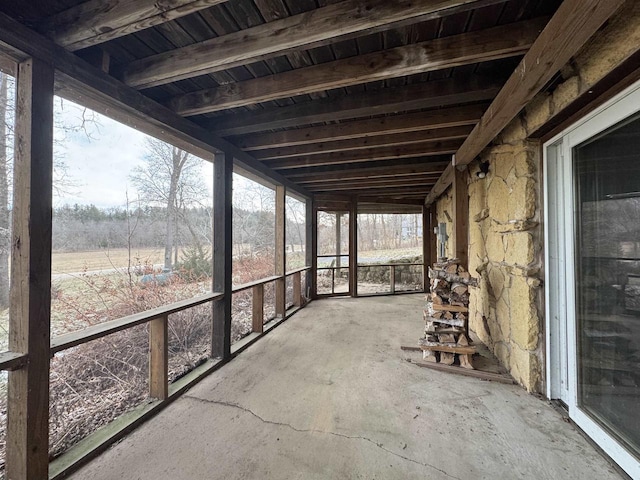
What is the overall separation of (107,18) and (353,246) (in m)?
5.36

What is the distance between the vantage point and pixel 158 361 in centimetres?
217

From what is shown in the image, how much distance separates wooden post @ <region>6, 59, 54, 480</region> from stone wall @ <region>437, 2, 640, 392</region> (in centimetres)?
308

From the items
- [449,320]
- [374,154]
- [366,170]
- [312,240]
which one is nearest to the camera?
[449,320]

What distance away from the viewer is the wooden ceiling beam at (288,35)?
1.31 meters

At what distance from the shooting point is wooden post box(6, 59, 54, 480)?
4.53 ft

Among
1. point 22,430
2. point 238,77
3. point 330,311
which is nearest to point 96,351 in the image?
point 22,430

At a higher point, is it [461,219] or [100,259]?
[461,219]

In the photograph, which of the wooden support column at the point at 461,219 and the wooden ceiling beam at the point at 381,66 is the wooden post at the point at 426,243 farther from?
the wooden ceiling beam at the point at 381,66

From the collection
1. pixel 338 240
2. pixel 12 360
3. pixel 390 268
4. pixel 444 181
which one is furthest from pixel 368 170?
pixel 12 360

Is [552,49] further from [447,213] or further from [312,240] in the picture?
[312,240]

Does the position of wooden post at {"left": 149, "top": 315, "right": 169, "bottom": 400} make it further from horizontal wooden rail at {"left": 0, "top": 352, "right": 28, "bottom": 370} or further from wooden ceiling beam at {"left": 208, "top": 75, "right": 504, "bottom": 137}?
wooden ceiling beam at {"left": 208, "top": 75, "right": 504, "bottom": 137}

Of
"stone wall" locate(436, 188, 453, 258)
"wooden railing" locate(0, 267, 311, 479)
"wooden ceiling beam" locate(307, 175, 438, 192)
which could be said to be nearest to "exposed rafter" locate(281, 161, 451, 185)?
"wooden ceiling beam" locate(307, 175, 438, 192)

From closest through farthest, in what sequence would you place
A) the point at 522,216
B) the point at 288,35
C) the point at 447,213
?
the point at 288,35
the point at 522,216
the point at 447,213

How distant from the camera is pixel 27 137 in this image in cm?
142
